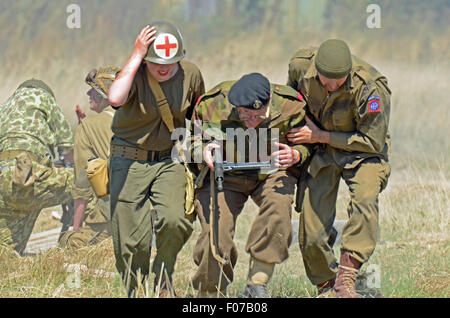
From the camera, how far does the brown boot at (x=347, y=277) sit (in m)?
6.25

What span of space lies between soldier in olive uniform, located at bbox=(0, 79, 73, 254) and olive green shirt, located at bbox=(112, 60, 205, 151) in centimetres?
321

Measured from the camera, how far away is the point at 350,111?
249 inches

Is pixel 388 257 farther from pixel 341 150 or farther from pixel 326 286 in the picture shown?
pixel 341 150

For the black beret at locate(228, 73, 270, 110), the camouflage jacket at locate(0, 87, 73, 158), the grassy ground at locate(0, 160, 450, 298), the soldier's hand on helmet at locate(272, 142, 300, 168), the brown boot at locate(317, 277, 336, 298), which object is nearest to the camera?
the black beret at locate(228, 73, 270, 110)

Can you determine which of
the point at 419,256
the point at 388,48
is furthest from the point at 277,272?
the point at 388,48

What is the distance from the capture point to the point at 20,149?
9492 millimetres

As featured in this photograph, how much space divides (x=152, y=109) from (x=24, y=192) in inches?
143

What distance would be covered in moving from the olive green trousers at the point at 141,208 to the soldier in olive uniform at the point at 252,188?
0.67 ft

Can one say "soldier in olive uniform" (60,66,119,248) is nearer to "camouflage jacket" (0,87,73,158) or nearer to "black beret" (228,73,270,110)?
"camouflage jacket" (0,87,73,158)

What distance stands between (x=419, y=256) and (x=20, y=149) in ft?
14.9

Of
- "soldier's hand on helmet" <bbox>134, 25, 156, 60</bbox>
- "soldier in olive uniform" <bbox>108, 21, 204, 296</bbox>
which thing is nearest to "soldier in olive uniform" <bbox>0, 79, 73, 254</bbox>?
Answer: "soldier in olive uniform" <bbox>108, 21, 204, 296</bbox>

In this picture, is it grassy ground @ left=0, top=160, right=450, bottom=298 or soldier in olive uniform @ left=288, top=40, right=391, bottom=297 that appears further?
grassy ground @ left=0, top=160, right=450, bottom=298

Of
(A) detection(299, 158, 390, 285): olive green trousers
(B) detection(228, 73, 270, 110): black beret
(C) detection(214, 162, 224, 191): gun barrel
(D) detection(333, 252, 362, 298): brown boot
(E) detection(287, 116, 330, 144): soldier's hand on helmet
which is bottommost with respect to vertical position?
(D) detection(333, 252, 362, 298): brown boot

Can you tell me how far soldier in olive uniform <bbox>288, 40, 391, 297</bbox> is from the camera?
6227 mm
